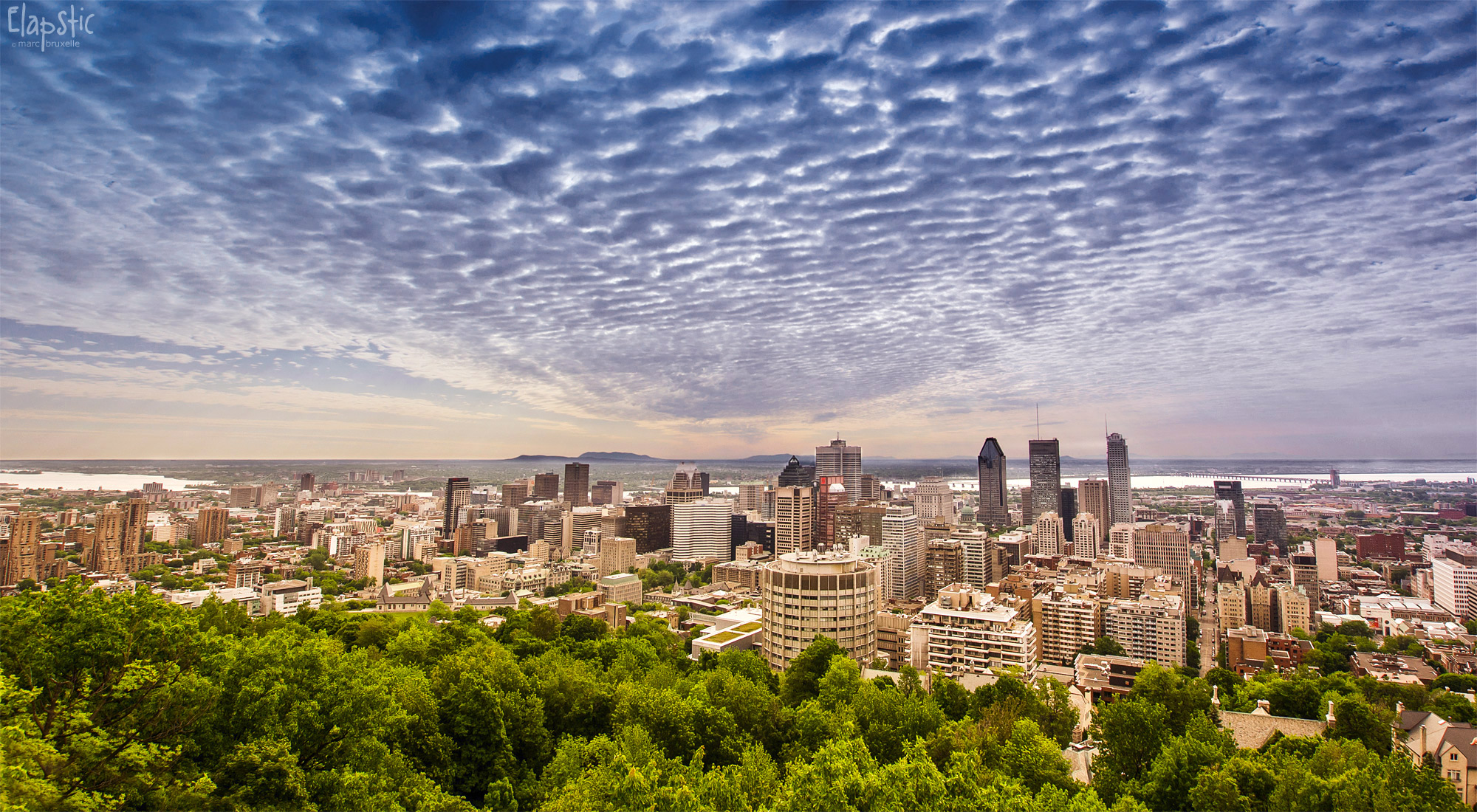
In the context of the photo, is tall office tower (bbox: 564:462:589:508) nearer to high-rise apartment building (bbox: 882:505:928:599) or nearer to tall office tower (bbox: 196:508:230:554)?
tall office tower (bbox: 196:508:230:554)

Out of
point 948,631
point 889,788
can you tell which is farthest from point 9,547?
point 948,631

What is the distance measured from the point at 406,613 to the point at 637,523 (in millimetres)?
38113

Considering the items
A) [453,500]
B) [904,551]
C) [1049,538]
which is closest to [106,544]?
[453,500]

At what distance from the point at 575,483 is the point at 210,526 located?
56.2 m

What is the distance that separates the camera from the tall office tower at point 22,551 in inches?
1164

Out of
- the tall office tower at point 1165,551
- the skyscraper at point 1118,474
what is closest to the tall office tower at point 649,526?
the tall office tower at point 1165,551

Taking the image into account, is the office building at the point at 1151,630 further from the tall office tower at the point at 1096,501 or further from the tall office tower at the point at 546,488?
the tall office tower at the point at 546,488

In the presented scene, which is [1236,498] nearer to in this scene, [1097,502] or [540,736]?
[1097,502]

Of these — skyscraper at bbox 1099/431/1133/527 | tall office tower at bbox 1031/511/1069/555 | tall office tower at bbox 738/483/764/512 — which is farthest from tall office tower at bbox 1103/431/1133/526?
tall office tower at bbox 738/483/764/512

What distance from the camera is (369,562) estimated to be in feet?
170

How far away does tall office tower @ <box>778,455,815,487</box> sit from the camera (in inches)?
3666

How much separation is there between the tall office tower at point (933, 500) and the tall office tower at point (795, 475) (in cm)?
1791

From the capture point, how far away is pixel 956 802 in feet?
25.9

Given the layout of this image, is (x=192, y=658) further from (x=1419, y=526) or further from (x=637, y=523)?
(x=1419, y=526)
